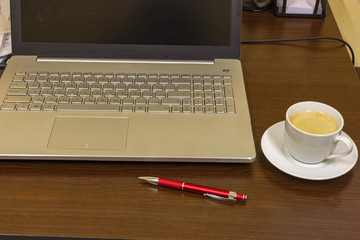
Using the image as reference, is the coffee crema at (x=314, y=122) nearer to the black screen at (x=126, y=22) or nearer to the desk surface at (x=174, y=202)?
the desk surface at (x=174, y=202)

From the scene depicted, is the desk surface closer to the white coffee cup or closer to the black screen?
the white coffee cup

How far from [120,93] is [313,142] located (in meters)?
0.32

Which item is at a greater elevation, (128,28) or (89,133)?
(128,28)

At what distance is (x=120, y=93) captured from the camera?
0.74 metres

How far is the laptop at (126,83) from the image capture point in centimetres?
66

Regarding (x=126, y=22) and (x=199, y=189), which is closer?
(x=199, y=189)

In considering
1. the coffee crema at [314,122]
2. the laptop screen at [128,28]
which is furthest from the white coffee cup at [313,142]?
the laptop screen at [128,28]

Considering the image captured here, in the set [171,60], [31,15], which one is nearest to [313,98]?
[171,60]

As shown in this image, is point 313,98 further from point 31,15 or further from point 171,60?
point 31,15

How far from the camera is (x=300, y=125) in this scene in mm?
645

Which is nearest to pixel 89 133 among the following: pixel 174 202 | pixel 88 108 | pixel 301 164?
pixel 88 108

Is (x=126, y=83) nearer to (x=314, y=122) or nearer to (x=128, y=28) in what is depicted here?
(x=128, y=28)

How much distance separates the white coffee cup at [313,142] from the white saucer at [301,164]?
0.03 feet

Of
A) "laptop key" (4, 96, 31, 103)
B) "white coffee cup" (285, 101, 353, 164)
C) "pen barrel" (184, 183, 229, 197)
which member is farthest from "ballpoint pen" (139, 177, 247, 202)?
"laptop key" (4, 96, 31, 103)
